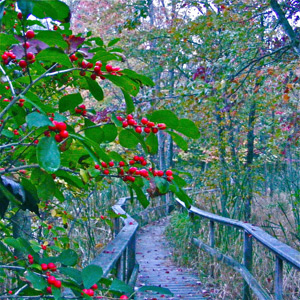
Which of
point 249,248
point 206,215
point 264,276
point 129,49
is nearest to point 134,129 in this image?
point 249,248

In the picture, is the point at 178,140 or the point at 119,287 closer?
the point at 119,287

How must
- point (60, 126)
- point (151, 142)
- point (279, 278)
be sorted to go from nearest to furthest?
point (60, 126), point (151, 142), point (279, 278)

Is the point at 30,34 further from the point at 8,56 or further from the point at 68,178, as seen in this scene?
the point at 68,178

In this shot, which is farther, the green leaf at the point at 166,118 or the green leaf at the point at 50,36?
the green leaf at the point at 166,118

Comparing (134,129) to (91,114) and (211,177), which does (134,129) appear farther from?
(211,177)

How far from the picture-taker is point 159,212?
1075cm

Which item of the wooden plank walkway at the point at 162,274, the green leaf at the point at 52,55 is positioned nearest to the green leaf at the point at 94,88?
the green leaf at the point at 52,55

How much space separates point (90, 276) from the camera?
999 millimetres

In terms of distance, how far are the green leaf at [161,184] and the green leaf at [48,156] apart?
40 centimetres

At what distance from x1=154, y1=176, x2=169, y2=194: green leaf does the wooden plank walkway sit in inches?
84.1

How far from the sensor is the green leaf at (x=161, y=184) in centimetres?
105

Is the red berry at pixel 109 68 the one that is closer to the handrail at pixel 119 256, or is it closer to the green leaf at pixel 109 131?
the green leaf at pixel 109 131

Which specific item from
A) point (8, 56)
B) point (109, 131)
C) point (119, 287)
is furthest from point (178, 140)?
point (8, 56)

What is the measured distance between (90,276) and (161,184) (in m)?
0.34
